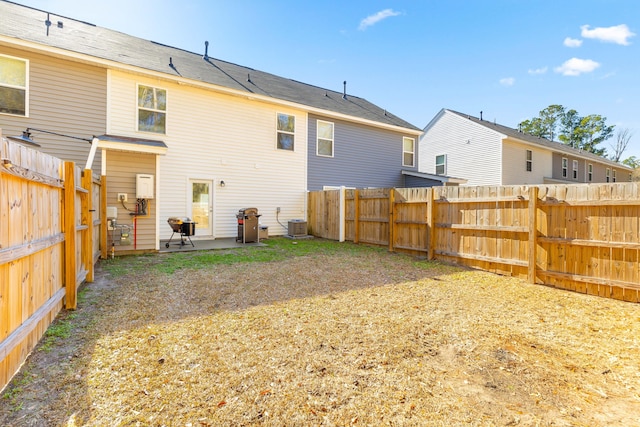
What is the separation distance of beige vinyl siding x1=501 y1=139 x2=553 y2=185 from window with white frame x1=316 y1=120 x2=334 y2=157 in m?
10.3

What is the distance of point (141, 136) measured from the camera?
30.3ft

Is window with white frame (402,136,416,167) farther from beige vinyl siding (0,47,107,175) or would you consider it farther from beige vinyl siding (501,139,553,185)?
beige vinyl siding (0,47,107,175)

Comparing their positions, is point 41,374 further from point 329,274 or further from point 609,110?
point 609,110

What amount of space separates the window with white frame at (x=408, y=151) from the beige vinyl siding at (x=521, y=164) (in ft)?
17.8

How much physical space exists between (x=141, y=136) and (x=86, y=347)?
25.8ft

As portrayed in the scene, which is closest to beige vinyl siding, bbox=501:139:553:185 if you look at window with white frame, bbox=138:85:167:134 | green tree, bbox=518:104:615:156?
window with white frame, bbox=138:85:167:134

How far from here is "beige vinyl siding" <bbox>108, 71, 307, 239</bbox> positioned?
948 centimetres

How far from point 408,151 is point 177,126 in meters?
10.9

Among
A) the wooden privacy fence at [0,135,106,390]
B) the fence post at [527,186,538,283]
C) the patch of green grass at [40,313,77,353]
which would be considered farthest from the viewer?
the fence post at [527,186,538,283]

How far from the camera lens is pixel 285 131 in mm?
12133

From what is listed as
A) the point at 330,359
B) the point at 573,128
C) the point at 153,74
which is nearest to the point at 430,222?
the point at 330,359

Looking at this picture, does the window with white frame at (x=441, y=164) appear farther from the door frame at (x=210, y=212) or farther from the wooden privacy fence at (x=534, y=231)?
the door frame at (x=210, y=212)

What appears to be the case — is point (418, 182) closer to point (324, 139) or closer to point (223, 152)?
point (324, 139)

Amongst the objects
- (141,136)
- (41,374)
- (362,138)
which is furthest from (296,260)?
(362,138)
